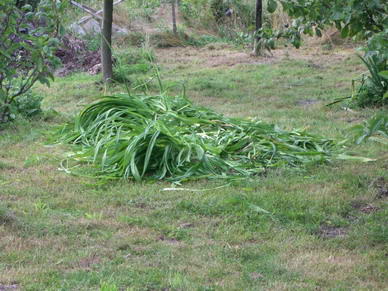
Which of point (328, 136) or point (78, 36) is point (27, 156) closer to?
point (328, 136)

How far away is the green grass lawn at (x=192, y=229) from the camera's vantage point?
3.84 meters

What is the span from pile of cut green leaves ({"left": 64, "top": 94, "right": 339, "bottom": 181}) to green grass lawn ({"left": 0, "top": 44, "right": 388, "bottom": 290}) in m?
0.24

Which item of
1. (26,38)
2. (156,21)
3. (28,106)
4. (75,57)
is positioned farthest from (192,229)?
(156,21)

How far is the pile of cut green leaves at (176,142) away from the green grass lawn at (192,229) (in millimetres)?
244

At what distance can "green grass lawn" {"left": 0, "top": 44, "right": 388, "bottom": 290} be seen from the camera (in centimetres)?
384

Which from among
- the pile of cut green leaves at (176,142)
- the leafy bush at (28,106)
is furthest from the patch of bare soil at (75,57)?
the pile of cut green leaves at (176,142)

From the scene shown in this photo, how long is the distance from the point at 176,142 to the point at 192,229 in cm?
175

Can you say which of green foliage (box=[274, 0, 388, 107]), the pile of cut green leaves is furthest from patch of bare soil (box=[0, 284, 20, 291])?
green foliage (box=[274, 0, 388, 107])

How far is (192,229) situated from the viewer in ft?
15.4

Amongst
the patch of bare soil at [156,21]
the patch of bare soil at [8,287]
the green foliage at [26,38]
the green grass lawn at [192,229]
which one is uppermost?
the green foliage at [26,38]

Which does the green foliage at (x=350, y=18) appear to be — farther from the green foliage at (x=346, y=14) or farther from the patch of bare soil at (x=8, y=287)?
the patch of bare soil at (x=8, y=287)

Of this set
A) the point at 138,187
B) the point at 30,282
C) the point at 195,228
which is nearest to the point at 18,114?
the point at 138,187

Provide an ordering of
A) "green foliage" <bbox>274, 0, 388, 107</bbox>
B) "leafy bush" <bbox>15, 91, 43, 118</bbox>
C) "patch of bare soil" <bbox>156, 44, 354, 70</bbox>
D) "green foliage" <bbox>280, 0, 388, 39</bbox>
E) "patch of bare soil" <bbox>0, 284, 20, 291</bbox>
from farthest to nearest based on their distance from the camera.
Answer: "patch of bare soil" <bbox>156, 44, 354, 70</bbox> < "leafy bush" <bbox>15, 91, 43, 118</bbox> < "green foliage" <bbox>280, 0, 388, 39</bbox> < "green foliage" <bbox>274, 0, 388, 107</bbox> < "patch of bare soil" <bbox>0, 284, 20, 291</bbox>

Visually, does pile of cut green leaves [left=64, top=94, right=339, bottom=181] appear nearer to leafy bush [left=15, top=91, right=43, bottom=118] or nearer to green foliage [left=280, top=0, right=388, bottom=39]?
leafy bush [left=15, top=91, right=43, bottom=118]
